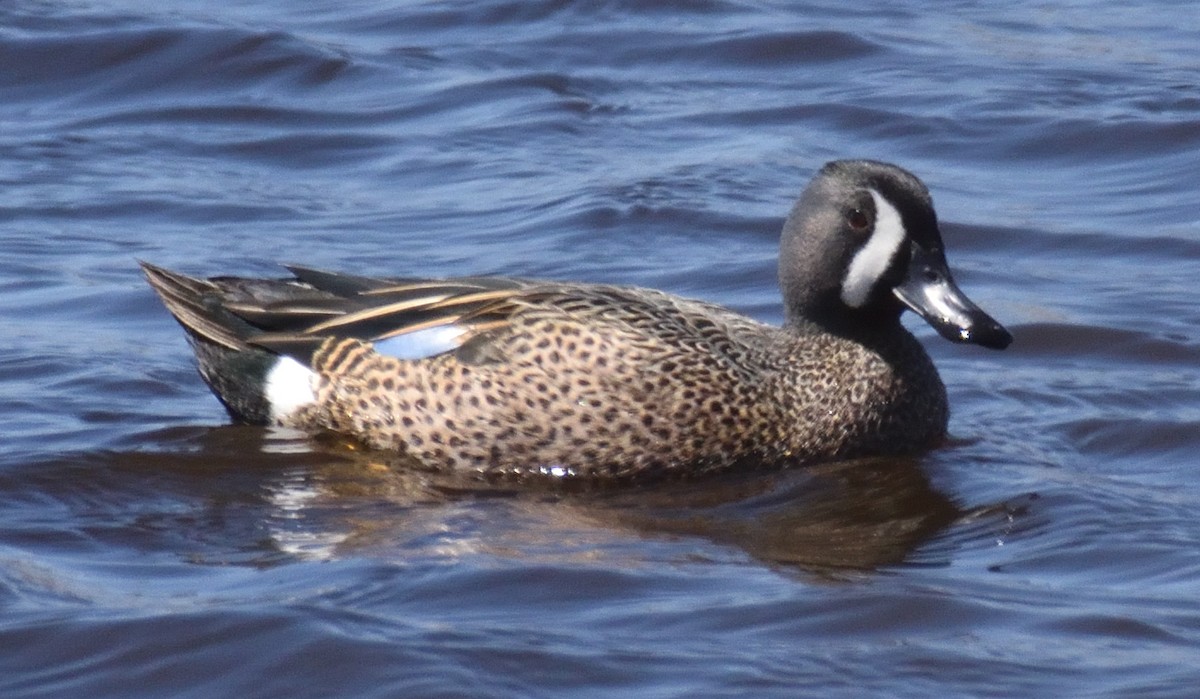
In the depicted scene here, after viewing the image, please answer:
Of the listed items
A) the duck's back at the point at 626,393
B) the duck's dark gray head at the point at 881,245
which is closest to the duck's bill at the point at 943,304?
the duck's dark gray head at the point at 881,245

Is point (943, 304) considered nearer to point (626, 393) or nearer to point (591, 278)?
point (626, 393)

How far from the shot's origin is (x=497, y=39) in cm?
1362

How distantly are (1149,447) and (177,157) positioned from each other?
5.63 m

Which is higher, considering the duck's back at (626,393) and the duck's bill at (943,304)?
the duck's bill at (943,304)

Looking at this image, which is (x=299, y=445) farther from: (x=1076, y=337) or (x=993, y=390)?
(x=1076, y=337)

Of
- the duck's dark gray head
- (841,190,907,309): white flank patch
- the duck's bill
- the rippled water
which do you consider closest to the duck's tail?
the rippled water

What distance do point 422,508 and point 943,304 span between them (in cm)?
171

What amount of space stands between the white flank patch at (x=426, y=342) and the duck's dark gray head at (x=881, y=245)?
1.08 m

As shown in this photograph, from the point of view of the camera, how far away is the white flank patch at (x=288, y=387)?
24.4 ft

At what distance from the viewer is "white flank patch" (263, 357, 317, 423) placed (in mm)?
7441

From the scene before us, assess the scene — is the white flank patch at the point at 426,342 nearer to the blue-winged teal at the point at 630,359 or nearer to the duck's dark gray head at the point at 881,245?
the blue-winged teal at the point at 630,359

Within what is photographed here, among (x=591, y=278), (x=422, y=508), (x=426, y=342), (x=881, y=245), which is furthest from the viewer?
(x=591, y=278)

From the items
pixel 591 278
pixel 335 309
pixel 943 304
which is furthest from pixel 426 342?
pixel 591 278

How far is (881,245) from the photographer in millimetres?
7105
